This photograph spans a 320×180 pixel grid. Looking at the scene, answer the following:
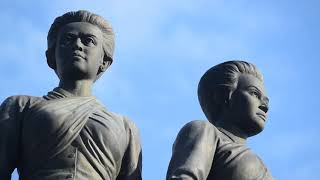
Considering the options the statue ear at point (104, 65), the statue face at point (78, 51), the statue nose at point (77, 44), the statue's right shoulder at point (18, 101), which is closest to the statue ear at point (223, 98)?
the statue ear at point (104, 65)

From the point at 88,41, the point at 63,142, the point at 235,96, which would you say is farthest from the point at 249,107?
the point at 63,142

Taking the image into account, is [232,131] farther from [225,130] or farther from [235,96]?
[235,96]

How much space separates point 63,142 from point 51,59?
1.60 metres

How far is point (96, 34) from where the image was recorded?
10789 millimetres

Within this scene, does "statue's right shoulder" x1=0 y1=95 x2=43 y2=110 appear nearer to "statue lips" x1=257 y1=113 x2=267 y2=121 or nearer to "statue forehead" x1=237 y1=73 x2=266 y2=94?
"statue forehead" x1=237 y1=73 x2=266 y2=94

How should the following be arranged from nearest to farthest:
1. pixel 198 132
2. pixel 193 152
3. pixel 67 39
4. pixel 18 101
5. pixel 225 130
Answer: pixel 18 101 < pixel 193 152 < pixel 198 132 < pixel 67 39 < pixel 225 130

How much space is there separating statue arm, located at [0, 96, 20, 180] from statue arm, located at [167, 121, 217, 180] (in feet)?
5.24

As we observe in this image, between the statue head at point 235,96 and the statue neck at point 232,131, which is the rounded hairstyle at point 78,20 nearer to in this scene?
the statue head at point 235,96

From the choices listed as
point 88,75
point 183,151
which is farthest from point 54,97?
point 183,151

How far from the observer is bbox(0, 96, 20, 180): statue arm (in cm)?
972

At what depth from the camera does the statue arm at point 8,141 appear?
9.72 meters

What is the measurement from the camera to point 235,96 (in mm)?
11227

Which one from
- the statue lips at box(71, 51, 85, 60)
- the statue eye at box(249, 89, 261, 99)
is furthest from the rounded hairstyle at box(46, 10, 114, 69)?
the statue eye at box(249, 89, 261, 99)

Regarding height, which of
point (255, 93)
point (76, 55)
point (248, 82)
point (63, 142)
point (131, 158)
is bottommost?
point (131, 158)
